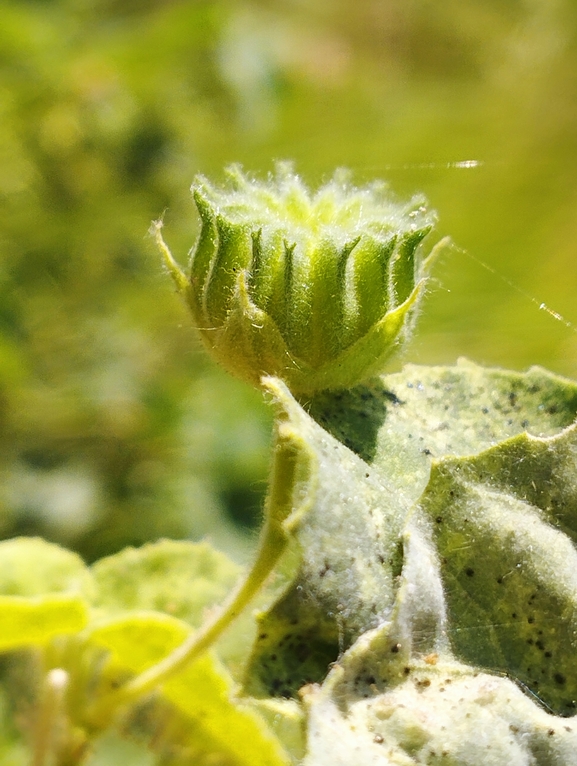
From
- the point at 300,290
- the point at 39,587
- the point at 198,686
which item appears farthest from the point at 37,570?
the point at 300,290

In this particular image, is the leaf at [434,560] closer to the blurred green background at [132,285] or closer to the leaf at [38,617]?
the leaf at [38,617]

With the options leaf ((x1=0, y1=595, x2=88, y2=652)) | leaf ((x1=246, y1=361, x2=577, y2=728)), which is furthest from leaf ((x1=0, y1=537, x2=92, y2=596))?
leaf ((x1=246, y1=361, x2=577, y2=728))

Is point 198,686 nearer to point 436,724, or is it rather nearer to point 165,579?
point 165,579

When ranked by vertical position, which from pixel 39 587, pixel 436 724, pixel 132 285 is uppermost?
pixel 132 285

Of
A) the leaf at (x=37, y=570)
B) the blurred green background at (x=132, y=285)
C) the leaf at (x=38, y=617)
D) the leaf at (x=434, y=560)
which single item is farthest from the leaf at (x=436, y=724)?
the blurred green background at (x=132, y=285)

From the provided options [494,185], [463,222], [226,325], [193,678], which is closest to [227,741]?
[193,678]

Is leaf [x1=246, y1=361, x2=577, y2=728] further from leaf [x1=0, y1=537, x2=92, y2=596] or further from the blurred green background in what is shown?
the blurred green background

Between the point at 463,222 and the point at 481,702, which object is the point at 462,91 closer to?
the point at 463,222
